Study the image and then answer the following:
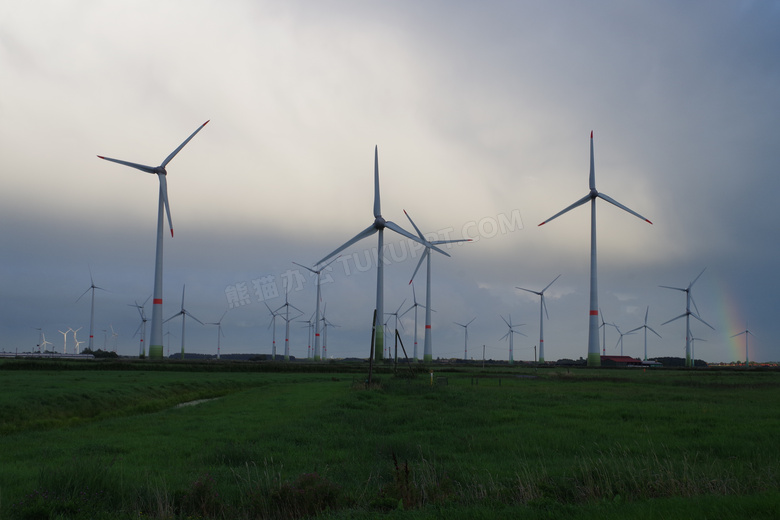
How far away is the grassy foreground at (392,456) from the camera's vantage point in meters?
12.8

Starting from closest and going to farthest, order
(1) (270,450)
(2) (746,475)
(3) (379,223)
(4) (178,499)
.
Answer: (4) (178,499)
(2) (746,475)
(1) (270,450)
(3) (379,223)

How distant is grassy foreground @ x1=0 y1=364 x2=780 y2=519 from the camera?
1282cm

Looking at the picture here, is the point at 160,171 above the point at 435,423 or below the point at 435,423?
above

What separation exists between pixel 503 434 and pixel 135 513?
52.0 feet

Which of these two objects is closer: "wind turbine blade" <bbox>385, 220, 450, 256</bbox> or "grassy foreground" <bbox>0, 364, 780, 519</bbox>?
"grassy foreground" <bbox>0, 364, 780, 519</bbox>

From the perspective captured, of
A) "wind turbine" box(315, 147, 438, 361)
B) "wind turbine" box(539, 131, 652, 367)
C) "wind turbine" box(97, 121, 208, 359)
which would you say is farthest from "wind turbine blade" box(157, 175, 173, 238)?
"wind turbine" box(539, 131, 652, 367)

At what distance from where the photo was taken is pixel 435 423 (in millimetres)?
26984

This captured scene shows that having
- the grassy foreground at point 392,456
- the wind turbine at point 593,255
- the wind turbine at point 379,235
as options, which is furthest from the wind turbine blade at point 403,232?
the grassy foreground at point 392,456

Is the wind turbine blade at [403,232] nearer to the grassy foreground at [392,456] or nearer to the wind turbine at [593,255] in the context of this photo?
the wind turbine at [593,255]

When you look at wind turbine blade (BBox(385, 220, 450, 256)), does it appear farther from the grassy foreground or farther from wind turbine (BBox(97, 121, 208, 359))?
the grassy foreground

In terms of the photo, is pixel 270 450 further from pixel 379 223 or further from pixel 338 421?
pixel 379 223

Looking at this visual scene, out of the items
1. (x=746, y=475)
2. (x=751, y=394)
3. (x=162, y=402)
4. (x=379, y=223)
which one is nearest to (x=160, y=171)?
(x=379, y=223)

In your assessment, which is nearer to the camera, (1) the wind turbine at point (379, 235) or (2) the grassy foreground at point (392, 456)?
(2) the grassy foreground at point (392, 456)

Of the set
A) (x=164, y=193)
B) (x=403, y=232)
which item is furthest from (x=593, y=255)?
(x=164, y=193)
